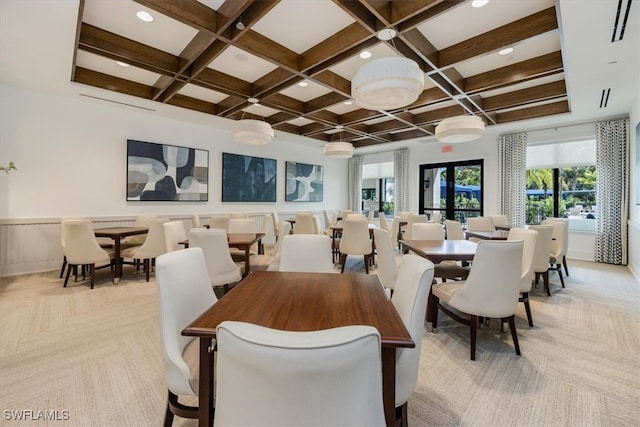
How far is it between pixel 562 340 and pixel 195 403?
119 inches

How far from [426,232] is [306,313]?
303cm

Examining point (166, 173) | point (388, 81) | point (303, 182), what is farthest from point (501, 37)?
point (303, 182)

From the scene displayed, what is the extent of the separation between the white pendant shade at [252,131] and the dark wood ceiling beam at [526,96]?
13.0 feet

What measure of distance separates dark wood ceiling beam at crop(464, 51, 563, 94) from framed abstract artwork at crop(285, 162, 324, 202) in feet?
16.6

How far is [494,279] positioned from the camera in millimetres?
2197

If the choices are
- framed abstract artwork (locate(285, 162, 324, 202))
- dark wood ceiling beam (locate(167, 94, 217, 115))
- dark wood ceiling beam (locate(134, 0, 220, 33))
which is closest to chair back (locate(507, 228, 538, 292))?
dark wood ceiling beam (locate(134, 0, 220, 33))

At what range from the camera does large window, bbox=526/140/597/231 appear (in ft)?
19.9

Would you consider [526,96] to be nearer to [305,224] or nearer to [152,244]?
[305,224]

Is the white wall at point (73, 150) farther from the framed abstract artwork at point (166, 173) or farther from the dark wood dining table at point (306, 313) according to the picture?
the dark wood dining table at point (306, 313)

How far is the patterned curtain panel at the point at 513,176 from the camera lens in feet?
21.3

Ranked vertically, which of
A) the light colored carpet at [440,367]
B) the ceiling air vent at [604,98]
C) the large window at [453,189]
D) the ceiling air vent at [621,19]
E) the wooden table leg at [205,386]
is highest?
the ceiling air vent at [604,98]

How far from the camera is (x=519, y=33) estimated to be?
2.94 meters

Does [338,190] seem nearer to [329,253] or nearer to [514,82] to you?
[514,82]

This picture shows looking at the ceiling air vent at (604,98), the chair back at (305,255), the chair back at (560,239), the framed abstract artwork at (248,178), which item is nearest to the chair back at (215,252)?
the chair back at (305,255)
